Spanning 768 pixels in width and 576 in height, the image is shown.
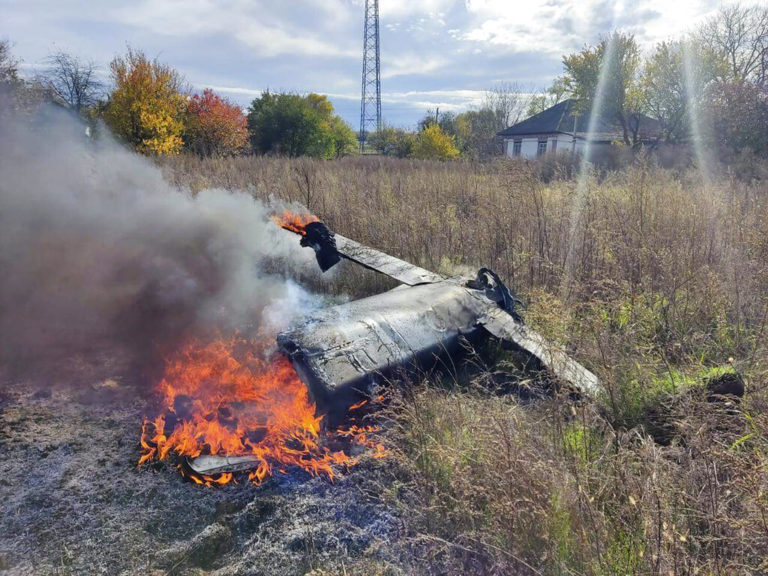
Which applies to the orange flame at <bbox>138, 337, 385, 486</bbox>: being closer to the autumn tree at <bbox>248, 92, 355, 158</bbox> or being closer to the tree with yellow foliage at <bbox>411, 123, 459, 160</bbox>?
the autumn tree at <bbox>248, 92, 355, 158</bbox>

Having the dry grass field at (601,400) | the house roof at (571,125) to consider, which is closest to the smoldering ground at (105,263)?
the dry grass field at (601,400)

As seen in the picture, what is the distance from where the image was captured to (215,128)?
22.5m

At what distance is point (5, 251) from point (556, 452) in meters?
5.84

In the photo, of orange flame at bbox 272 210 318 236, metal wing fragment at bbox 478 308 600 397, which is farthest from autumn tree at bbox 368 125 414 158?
metal wing fragment at bbox 478 308 600 397

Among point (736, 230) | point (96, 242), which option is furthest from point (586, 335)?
point (96, 242)

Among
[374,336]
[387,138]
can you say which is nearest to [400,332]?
[374,336]

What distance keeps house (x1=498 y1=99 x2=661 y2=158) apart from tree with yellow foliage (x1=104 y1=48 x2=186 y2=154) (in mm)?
20945

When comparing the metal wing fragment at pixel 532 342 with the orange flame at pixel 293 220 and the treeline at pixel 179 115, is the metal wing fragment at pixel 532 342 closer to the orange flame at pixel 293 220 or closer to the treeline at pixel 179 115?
the orange flame at pixel 293 220

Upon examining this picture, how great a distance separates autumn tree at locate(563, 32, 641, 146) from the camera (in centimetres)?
2764

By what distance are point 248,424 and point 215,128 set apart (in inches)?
904

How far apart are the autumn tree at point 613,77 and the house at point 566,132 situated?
3.31 ft

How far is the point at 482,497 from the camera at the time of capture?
2.53m

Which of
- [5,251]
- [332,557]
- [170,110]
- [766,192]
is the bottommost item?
[332,557]

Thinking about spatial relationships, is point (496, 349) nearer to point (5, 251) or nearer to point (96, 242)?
point (96, 242)
